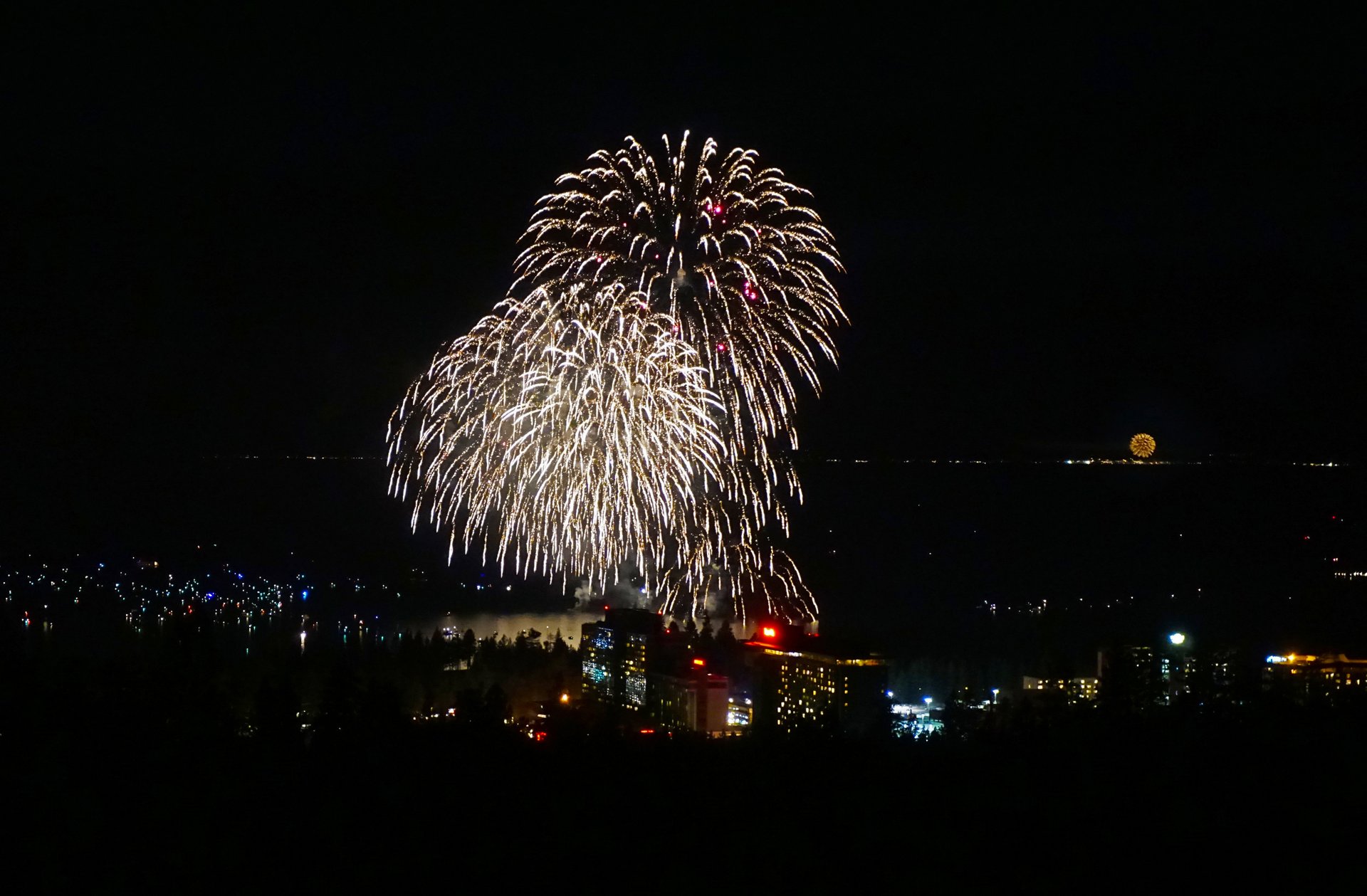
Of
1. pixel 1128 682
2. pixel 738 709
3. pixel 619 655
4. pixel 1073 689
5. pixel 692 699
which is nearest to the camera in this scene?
pixel 1128 682

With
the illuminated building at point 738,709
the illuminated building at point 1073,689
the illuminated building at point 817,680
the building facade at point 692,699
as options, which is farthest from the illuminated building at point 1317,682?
the illuminated building at point 738,709

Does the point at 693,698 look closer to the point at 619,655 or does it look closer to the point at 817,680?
the point at 817,680

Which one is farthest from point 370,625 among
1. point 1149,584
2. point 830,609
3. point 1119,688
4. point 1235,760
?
point 1235,760

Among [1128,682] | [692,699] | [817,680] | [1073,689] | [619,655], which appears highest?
[1128,682]

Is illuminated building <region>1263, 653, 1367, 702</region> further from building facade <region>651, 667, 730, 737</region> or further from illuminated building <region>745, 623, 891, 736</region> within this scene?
building facade <region>651, 667, 730, 737</region>

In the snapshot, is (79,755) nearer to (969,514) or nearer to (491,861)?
(491,861)

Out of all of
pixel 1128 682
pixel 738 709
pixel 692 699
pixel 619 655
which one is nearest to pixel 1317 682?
pixel 1128 682

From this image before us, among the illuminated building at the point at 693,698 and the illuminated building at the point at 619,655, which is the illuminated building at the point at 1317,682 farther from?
the illuminated building at the point at 619,655
